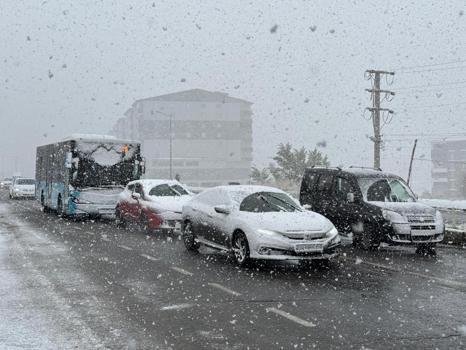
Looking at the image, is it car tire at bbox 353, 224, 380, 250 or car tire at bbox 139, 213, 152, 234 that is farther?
car tire at bbox 139, 213, 152, 234

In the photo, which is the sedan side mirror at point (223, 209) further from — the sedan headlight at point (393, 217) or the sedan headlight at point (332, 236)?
the sedan headlight at point (393, 217)

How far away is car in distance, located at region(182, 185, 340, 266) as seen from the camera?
10.3 metres

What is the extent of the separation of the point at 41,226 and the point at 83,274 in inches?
424

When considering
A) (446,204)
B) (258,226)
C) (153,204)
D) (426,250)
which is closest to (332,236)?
(258,226)

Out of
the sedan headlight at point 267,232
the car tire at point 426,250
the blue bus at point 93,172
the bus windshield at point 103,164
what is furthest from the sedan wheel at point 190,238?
the bus windshield at point 103,164

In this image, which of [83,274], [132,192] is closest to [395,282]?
[83,274]

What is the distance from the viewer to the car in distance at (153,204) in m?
17.1

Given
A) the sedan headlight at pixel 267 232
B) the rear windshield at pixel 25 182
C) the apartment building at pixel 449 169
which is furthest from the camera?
the apartment building at pixel 449 169

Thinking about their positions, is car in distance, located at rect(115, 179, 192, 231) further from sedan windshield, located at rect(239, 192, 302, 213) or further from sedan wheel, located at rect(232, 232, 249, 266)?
sedan wheel, located at rect(232, 232, 249, 266)

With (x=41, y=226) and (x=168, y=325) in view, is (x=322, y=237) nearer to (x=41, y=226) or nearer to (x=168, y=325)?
(x=168, y=325)

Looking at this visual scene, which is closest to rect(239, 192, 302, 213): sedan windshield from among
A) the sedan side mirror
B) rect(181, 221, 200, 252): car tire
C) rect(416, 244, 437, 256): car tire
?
the sedan side mirror

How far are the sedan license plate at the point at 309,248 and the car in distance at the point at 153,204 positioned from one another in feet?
24.0

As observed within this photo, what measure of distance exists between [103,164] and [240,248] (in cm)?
1299

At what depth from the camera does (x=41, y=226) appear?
20.1 m
